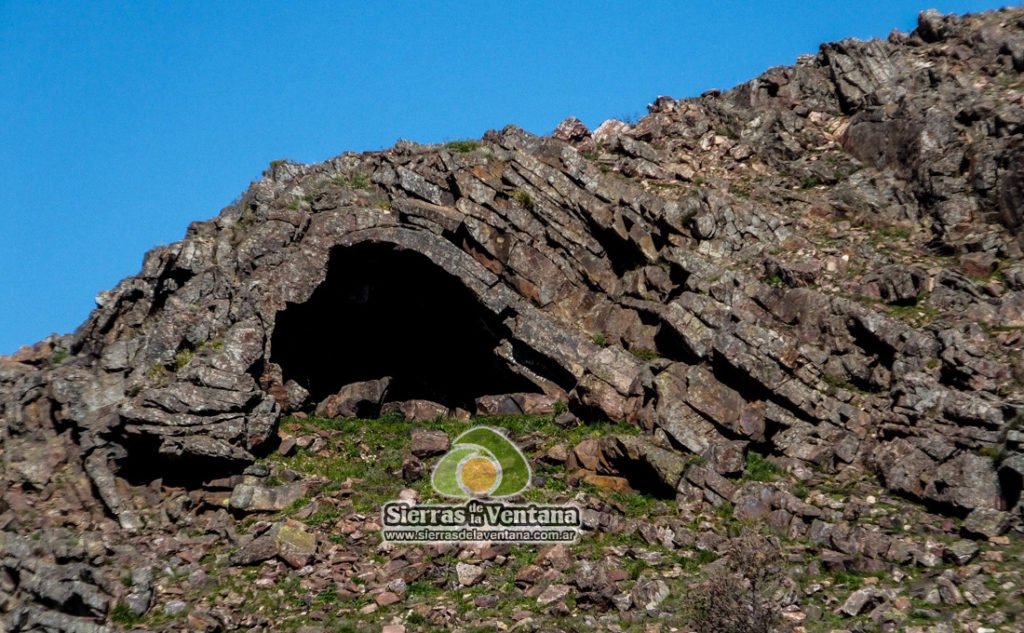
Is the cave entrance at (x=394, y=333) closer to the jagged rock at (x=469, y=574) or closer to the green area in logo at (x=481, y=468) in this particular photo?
the green area in logo at (x=481, y=468)

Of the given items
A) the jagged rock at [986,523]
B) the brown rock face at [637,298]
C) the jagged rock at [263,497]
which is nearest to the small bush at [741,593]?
the brown rock face at [637,298]

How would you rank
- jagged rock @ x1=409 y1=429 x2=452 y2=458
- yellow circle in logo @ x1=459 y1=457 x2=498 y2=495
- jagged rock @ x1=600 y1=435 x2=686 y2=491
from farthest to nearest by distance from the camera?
1. jagged rock @ x1=409 y1=429 x2=452 y2=458
2. yellow circle in logo @ x1=459 y1=457 x2=498 y2=495
3. jagged rock @ x1=600 y1=435 x2=686 y2=491

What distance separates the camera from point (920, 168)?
3253 centimetres

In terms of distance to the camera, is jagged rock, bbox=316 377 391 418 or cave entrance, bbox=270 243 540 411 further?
jagged rock, bbox=316 377 391 418

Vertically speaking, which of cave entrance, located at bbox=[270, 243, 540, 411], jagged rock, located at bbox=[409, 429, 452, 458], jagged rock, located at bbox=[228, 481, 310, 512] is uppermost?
cave entrance, located at bbox=[270, 243, 540, 411]

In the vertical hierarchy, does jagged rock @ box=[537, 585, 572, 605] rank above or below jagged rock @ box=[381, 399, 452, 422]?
below

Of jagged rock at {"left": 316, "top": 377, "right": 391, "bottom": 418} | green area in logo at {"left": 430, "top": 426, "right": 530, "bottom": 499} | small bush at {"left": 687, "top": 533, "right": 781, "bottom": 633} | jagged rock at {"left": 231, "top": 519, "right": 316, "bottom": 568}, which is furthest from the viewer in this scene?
jagged rock at {"left": 316, "top": 377, "right": 391, "bottom": 418}

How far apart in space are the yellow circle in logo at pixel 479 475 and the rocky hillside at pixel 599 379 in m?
1.12

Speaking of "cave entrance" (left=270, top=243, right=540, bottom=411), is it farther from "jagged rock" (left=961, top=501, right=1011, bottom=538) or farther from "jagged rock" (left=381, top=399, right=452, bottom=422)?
"jagged rock" (left=961, top=501, right=1011, bottom=538)

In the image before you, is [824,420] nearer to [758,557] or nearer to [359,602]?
[758,557]

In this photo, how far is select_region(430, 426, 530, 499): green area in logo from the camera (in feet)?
90.1

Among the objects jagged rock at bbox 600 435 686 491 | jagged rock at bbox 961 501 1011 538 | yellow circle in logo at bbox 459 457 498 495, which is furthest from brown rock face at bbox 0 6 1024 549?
yellow circle in logo at bbox 459 457 498 495

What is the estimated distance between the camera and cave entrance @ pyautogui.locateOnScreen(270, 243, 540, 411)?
3178cm

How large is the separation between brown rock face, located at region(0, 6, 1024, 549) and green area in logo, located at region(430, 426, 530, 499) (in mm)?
2278
